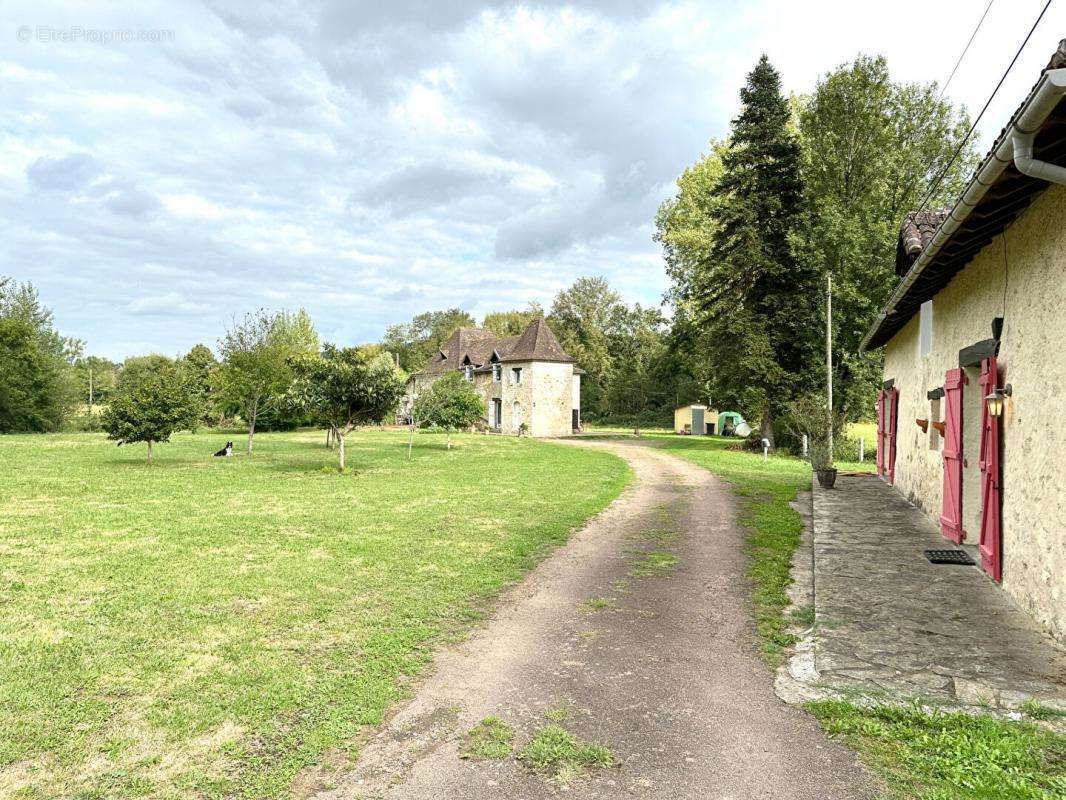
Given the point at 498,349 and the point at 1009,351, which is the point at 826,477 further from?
the point at 498,349

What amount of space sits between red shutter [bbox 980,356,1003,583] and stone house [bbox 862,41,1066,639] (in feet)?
0.04

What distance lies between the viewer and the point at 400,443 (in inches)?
1227

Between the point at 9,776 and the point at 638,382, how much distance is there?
4664cm

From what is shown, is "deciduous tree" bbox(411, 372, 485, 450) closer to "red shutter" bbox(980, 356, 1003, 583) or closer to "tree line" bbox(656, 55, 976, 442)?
"tree line" bbox(656, 55, 976, 442)

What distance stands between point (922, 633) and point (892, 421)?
1244 cm

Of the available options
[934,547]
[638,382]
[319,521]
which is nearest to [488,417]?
[638,382]

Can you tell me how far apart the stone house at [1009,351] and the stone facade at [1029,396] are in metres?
0.02

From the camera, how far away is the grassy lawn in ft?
12.0

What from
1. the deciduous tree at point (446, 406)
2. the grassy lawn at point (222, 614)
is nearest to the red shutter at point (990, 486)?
the grassy lawn at point (222, 614)

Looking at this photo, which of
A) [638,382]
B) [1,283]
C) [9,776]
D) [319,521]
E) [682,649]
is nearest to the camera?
[9,776]

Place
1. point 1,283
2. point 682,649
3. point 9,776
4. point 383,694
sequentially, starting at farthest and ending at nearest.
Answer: point 1,283
point 682,649
point 383,694
point 9,776

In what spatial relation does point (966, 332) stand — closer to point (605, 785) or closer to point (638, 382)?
point (605, 785)

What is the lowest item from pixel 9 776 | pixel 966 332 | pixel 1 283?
pixel 9 776

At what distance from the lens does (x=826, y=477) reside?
48.7 feet
